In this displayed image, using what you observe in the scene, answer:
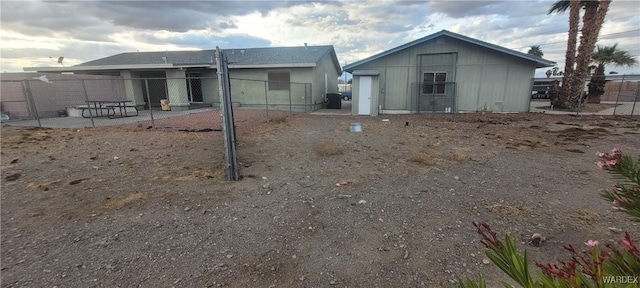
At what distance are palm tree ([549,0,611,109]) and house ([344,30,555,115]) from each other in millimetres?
2442

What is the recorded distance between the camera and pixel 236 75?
17.7 metres

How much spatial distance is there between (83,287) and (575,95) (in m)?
20.5

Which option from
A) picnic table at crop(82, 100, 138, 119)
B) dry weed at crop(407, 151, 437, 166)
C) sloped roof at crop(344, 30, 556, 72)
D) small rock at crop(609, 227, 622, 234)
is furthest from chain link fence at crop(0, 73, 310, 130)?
small rock at crop(609, 227, 622, 234)

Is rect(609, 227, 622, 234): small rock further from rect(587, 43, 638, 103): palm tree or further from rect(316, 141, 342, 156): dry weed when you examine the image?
rect(587, 43, 638, 103): palm tree

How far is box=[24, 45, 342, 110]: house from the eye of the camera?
16281mm

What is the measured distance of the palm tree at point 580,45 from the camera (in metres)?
14.1

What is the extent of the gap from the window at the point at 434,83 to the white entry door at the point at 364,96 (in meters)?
2.96

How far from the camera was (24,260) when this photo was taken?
2738mm

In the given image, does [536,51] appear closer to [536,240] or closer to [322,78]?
[322,78]

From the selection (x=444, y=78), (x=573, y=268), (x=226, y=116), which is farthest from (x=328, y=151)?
(x=444, y=78)

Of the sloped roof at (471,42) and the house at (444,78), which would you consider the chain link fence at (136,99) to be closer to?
the house at (444,78)

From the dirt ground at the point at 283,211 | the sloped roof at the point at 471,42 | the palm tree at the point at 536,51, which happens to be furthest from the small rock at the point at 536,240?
the palm tree at the point at 536,51

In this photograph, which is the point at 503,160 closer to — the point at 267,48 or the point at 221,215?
the point at 221,215

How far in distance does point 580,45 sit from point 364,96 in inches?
446
